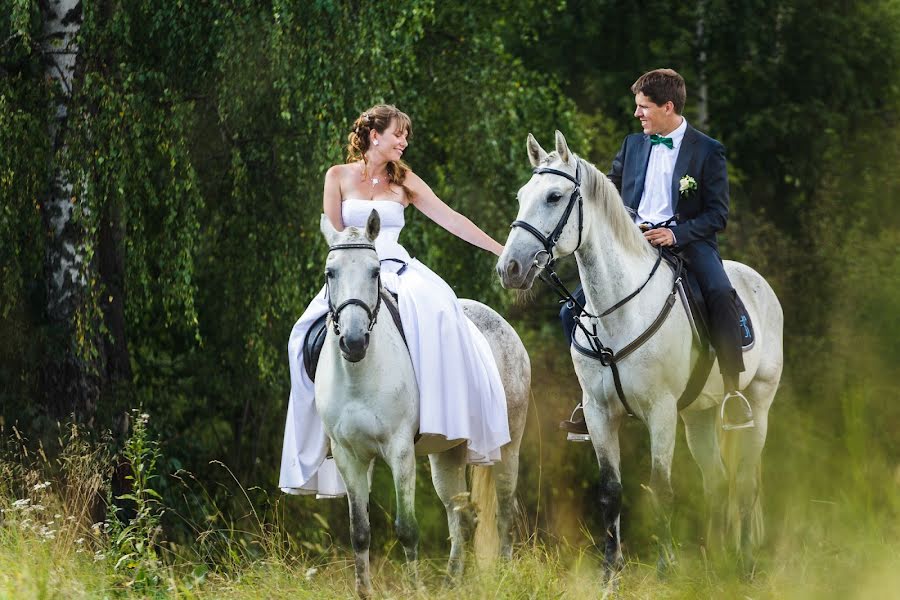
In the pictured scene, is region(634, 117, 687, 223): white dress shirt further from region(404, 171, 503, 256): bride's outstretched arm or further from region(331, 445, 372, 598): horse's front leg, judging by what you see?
region(331, 445, 372, 598): horse's front leg

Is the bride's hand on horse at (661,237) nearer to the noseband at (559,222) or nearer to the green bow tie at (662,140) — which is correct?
the green bow tie at (662,140)

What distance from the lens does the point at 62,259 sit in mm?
9367

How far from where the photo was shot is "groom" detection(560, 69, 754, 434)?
690 cm

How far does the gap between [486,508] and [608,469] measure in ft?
3.33

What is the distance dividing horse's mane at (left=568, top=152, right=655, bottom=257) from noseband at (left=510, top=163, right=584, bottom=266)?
63 millimetres

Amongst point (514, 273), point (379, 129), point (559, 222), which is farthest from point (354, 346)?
point (379, 129)

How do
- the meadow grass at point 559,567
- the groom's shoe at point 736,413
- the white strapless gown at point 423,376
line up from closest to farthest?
the meadow grass at point 559,567
the white strapless gown at point 423,376
the groom's shoe at point 736,413

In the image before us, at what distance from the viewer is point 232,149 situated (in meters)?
10.0

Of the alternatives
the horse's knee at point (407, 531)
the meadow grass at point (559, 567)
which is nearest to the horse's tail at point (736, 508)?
the meadow grass at point (559, 567)

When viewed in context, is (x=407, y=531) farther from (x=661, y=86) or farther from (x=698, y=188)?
(x=661, y=86)

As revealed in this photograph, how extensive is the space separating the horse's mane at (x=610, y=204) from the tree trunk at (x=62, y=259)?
414cm

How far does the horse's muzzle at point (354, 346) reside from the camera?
5578mm

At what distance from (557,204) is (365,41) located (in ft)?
13.9

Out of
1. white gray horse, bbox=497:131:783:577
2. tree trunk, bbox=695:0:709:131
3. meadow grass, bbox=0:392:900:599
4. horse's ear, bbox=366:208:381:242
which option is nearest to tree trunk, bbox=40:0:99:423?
meadow grass, bbox=0:392:900:599
